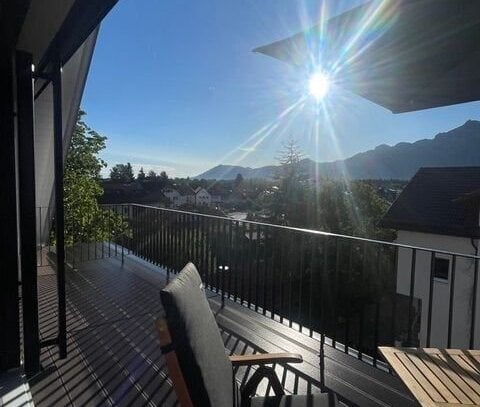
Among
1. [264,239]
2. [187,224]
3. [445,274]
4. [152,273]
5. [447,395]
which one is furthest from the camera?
[445,274]

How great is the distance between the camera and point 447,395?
4.45 ft

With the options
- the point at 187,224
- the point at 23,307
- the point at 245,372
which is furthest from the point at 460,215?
the point at 23,307

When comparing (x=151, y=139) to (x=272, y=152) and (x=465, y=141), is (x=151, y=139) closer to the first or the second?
(x=272, y=152)

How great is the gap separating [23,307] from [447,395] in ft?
8.42

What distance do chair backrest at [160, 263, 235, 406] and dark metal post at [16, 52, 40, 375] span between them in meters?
1.55

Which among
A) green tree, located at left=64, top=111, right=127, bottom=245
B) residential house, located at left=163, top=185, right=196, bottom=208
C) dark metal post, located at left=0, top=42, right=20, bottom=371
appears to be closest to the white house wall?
green tree, located at left=64, top=111, right=127, bottom=245

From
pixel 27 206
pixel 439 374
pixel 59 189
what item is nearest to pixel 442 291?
pixel 439 374

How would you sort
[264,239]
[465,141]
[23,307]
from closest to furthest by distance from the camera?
1. [23,307]
2. [264,239]
3. [465,141]

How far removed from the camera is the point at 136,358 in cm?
279

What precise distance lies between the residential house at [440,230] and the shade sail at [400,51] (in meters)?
7.61

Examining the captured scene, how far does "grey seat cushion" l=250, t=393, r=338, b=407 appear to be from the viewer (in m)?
1.58

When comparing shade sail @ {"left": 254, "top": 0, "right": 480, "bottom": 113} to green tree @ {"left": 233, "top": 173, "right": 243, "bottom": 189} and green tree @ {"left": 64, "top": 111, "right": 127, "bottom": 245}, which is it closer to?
green tree @ {"left": 64, "top": 111, "right": 127, "bottom": 245}

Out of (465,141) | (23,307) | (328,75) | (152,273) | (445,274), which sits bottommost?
(445,274)

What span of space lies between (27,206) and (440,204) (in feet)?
47.7
